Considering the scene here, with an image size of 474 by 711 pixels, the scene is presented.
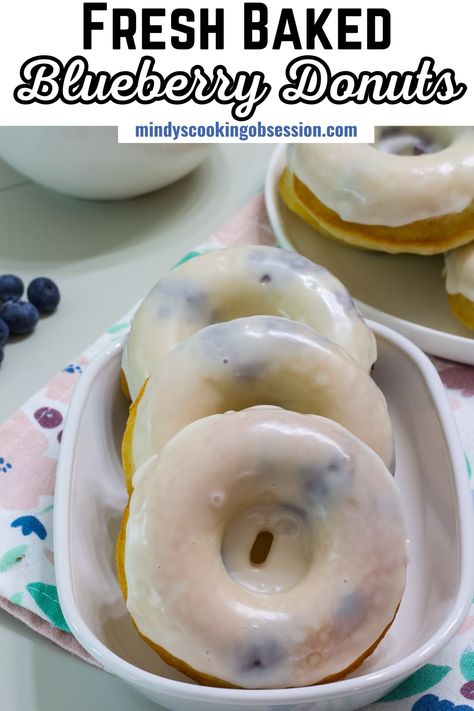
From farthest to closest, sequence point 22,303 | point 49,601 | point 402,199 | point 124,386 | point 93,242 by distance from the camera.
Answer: point 93,242 < point 22,303 < point 402,199 < point 124,386 < point 49,601

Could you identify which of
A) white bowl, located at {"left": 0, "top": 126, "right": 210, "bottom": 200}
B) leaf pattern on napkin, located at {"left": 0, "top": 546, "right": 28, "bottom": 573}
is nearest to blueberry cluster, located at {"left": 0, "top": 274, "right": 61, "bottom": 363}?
white bowl, located at {"left": 0, "top": 126, "right": 210, "bottom": 200}

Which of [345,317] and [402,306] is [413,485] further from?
[402,306]

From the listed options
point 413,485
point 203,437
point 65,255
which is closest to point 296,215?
point 65,255

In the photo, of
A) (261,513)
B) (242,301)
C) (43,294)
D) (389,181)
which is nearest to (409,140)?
(389,181)

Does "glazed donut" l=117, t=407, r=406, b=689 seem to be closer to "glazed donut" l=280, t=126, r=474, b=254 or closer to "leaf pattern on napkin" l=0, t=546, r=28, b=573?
Answer: "leaf pattern on napkin" l=0, t=546, r=28, b=573

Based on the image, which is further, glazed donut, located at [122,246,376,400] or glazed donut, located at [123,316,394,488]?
glazed donut, located at [122,246,376,400]

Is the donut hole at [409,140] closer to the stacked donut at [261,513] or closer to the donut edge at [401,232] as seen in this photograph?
the donut edge at [401,232]

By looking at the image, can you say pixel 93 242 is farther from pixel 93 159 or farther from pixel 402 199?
pixel 402 199

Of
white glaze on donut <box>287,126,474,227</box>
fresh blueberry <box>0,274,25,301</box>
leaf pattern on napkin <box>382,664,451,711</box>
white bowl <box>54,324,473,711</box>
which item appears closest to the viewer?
white bowl <box>54,324,473,711</box>
